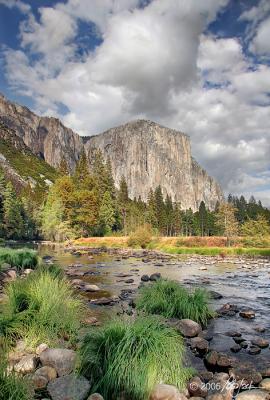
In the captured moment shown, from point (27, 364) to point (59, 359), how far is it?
0.58 metres

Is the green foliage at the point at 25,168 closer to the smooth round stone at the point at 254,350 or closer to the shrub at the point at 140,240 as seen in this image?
the shrub at the point at 140,240

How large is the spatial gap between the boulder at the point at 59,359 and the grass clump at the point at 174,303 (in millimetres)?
4945

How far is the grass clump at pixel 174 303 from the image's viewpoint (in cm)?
1123

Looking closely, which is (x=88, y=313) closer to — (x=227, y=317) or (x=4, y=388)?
(x=227, y=317)

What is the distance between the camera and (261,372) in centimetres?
722

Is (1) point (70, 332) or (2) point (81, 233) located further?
(2) point (81, 233)

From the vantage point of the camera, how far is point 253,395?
6.01m

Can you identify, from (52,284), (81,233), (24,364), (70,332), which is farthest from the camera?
(81,233)

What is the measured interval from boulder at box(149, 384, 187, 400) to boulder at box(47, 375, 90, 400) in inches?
40.7

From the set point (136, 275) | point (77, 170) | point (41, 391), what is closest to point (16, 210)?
point (77, 170)

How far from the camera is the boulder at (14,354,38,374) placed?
6383mm

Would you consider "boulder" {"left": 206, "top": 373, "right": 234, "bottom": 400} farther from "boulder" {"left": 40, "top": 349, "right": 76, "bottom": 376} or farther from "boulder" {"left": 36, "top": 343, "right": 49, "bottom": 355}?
"boulder" {"left": 36, "top": 343, "right": 49, "bottom": 355}

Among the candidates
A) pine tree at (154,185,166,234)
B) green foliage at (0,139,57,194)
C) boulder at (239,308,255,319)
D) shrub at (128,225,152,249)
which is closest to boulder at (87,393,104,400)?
boulder at (239,308,255,319)

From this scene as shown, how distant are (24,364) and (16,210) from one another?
76.0m
